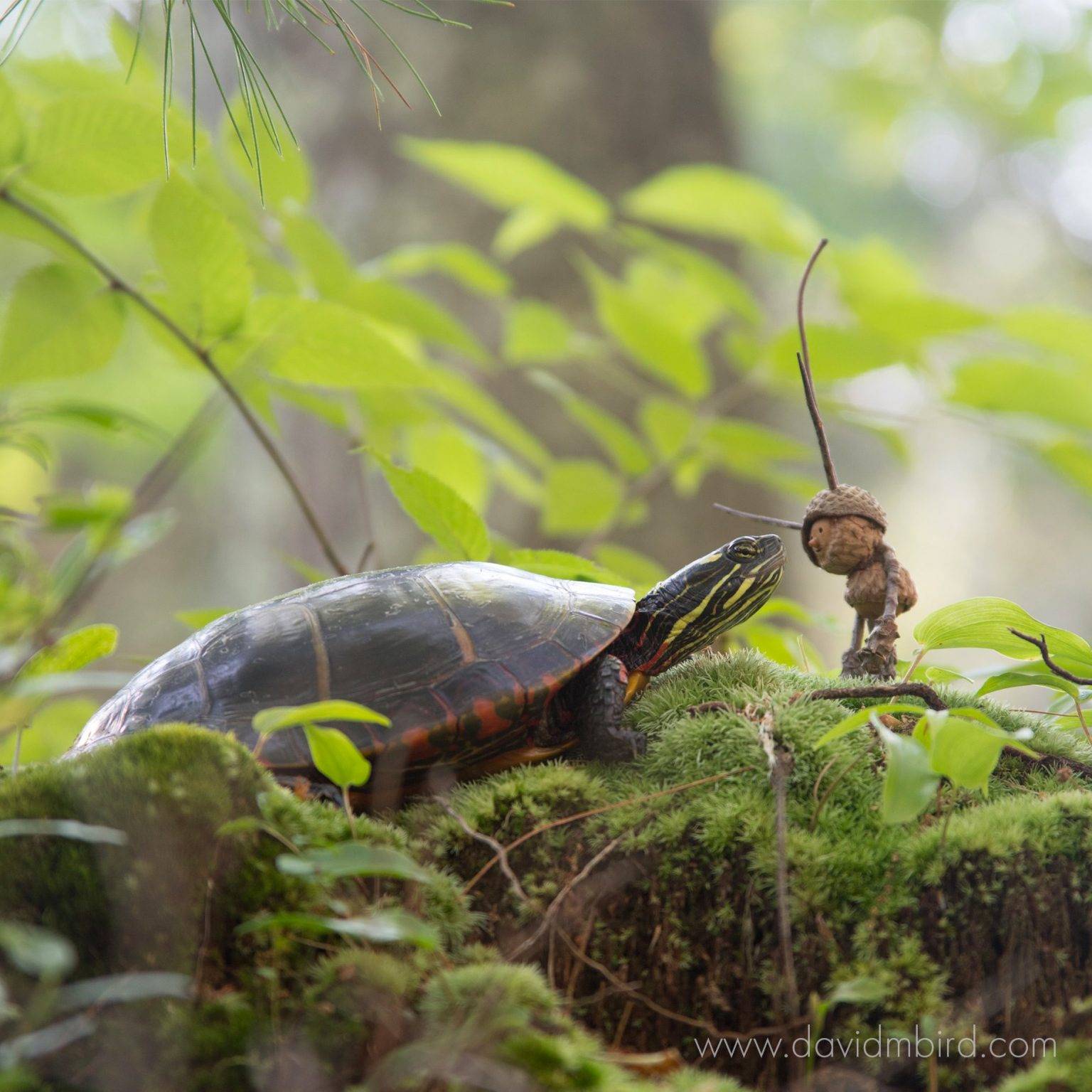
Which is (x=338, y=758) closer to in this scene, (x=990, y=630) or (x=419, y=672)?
(x=419, y=672)

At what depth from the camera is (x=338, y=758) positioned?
105 cm

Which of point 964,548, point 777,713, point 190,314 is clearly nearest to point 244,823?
point 777,713

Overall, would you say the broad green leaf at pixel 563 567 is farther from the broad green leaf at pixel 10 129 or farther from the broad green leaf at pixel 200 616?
the broad green leaf at pixel 10 129

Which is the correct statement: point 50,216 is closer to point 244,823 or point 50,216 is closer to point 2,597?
point 2,597

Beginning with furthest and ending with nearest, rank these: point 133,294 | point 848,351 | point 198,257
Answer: point 848,351, point 133,294, point 198,257

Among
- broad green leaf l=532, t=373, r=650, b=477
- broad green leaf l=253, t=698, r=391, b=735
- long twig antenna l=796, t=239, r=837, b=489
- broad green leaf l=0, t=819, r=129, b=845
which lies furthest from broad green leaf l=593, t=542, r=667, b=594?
broad green leaf l=0, t=819, r=129, b=845

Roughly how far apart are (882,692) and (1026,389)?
1.21 m

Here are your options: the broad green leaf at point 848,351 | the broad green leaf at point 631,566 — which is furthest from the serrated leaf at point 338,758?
the broad green leaf at point 848,351

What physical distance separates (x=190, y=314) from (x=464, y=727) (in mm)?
1011

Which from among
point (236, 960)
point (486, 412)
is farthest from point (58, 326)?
point (236, 960)

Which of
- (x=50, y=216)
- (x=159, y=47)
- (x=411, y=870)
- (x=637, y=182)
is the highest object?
(x=637, y=182)

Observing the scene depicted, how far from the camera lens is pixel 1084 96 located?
267 inches

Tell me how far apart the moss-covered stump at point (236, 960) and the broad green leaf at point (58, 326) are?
3.27ft

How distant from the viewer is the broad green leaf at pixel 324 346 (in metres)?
1.75
